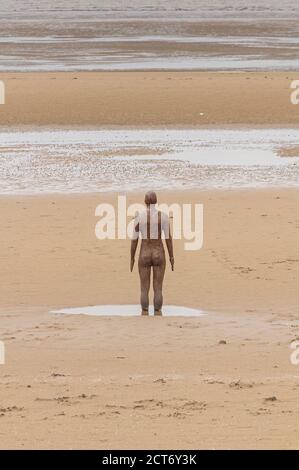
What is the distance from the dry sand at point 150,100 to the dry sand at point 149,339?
35.0ft

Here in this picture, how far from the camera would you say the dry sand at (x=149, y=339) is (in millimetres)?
9266

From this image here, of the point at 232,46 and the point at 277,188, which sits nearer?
the point at 277,188

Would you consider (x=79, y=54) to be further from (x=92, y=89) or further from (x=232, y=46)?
(x=92, y=89)

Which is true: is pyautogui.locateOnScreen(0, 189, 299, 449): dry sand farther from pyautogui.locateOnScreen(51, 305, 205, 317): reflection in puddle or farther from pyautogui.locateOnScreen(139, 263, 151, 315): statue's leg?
pyautogui.locateOnScreen(139, 263, 151, 315): statue's leg

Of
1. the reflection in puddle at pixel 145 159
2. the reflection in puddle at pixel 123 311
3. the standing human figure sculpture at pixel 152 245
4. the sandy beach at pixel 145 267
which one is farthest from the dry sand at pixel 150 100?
the standing human figure sculpture at pixel 152 245

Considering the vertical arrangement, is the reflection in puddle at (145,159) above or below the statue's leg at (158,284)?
above

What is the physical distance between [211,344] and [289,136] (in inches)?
642

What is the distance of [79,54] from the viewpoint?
46.3m

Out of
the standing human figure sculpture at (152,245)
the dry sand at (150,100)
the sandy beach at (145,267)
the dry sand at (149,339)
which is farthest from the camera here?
the dry sand at (150,100)

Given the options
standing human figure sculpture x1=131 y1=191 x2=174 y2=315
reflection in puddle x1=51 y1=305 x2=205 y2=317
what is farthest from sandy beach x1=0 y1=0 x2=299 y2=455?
standing human figure sculpture x1=131 y1=191 x2=174 y2=315

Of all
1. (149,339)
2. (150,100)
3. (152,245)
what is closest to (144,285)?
(152,245)

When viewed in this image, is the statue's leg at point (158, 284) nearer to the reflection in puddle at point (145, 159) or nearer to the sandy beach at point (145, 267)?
the sandy beach at point (145, 267)

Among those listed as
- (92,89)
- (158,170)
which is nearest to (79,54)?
(92,89)

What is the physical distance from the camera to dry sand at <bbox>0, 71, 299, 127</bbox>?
100 ft
